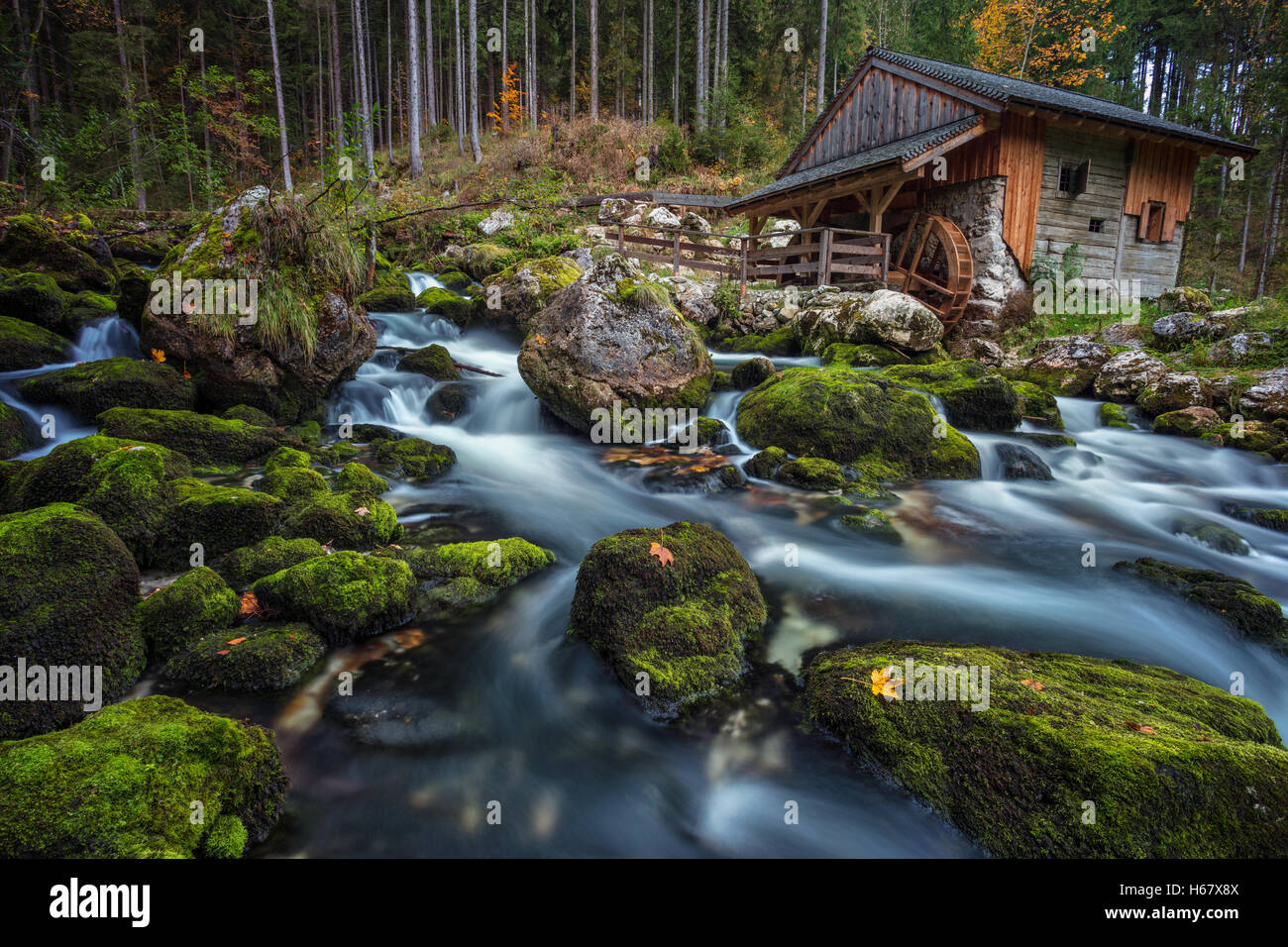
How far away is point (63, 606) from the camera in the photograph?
3338 mm

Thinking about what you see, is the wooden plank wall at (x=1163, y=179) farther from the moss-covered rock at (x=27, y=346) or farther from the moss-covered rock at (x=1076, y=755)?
the moss-covered rock at (x=27, y=346)

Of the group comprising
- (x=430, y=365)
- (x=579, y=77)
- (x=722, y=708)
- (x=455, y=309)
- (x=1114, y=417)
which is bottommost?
(x=722, y=708)

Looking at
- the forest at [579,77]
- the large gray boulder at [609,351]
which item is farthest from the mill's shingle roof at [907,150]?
the forest at [579,77]

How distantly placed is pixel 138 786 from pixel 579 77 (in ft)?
152

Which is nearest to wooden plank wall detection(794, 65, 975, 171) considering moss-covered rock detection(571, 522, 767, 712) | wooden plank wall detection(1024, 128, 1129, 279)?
wooden plank wall detection(1024, 128, 1129, 279)

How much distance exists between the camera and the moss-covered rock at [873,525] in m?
6.11

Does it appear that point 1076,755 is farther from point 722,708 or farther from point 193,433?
point 193,433

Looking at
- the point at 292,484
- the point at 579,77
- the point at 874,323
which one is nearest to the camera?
the point at 292,484

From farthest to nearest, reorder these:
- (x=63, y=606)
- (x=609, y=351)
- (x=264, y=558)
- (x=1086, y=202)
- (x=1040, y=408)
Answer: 1. (x=1086, y=202)
2. (x=1040, y=408)
3. (x=609, y=351)
4. (x=264, y=558)
5. (x=63, y=606)

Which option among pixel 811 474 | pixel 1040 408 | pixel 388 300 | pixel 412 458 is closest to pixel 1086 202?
pixel 1040 408

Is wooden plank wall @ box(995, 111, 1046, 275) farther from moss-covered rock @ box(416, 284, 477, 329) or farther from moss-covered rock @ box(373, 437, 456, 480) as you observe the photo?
moss-covered rock @ box(373, 437, 456, 480)

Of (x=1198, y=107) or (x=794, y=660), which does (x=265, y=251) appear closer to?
(x=794, y=660)

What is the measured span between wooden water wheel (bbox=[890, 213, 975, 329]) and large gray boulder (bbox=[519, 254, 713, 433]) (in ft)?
30.0
